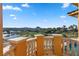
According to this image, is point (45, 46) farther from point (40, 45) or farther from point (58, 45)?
point (58, 45)

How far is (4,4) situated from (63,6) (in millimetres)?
852

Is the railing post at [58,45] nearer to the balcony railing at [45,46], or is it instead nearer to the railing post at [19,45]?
the balcony railing at [45,46]

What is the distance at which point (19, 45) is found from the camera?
275 cm

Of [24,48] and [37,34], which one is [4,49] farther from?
[37,34]

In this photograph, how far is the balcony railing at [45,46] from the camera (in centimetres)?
271

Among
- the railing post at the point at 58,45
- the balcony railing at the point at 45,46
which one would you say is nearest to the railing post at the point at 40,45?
the balcony railing at the point at 45,46

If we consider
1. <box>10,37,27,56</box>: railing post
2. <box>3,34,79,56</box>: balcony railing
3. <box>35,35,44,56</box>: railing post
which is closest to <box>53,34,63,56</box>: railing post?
<box>3,34,79,56</box>: balcony railing

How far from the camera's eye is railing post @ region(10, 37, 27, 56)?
105 inches

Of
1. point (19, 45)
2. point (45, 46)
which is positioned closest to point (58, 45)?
point (45, 46)

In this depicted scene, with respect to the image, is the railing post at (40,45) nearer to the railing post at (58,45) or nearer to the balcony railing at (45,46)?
the balcony railing at (45,46)

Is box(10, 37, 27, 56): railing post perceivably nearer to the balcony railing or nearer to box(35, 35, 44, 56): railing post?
the balcony railing

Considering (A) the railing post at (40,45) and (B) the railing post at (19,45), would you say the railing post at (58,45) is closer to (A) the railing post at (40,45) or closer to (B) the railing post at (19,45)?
(A) the railing post at (40,45)

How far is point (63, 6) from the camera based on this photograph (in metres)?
2.62

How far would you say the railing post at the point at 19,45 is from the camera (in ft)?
8.75
